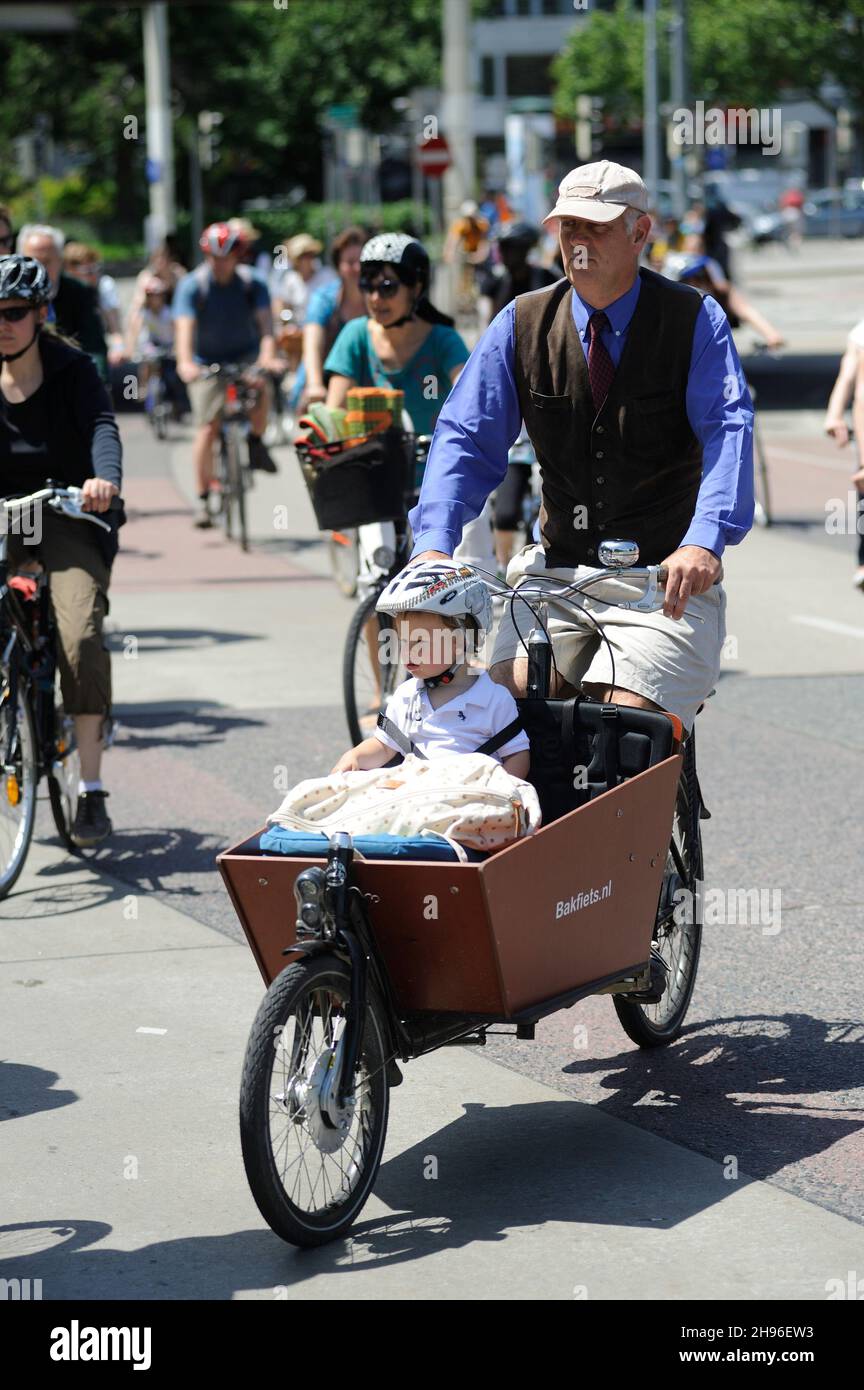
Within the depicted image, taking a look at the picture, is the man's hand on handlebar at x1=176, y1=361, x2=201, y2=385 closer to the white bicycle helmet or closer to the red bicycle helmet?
the red bicycle helmet

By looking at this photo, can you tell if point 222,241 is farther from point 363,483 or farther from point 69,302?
point 363,483

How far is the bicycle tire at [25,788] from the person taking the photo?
6.57 metres

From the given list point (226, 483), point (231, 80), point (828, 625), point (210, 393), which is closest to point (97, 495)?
point (828, 625)

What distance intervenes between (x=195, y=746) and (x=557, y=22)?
99.5 meters

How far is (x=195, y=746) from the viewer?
8.79 meters

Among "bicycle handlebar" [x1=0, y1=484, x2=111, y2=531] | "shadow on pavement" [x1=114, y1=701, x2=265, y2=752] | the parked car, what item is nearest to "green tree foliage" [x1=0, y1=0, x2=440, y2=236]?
the parked car

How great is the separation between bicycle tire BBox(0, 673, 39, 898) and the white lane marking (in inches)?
214

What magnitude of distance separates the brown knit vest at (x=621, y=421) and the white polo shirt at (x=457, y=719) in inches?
22.7

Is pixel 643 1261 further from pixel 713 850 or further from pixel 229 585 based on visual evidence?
pixel 229 585

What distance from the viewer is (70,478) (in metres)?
7.11

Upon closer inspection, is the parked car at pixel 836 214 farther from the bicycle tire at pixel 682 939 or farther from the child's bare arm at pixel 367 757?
the child's bare arm at pixel 367 757

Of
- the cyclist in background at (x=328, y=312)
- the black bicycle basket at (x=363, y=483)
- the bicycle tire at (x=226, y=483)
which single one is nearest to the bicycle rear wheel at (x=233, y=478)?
the bicycle tire at (x=226, y=483)

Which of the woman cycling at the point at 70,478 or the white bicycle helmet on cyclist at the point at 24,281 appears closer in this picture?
→ the white bicycle helmet on cyclist at the point at 24,281

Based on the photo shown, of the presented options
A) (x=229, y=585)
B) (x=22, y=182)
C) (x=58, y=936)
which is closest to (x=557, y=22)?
(x=22, y=182)
